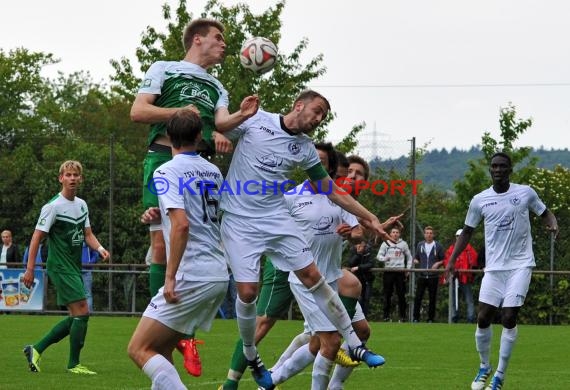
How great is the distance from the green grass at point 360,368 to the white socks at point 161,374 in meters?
3.52

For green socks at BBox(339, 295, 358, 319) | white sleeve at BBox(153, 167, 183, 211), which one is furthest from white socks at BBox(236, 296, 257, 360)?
white sleeve at BBox(153, 167, 183, 211)

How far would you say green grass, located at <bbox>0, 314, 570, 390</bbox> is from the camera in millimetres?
11383

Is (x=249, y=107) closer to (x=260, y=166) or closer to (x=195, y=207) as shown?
(x=260, y=166)

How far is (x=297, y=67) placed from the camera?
114 ft

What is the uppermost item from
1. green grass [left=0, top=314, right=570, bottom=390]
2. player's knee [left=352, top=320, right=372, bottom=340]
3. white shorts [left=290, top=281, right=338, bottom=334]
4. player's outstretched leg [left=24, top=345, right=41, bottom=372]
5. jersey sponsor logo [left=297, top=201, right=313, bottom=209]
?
jersey sponsor logo [left=297, top=201, right=313, bottom=209]

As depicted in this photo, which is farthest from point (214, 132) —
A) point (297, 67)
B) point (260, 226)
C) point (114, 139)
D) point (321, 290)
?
point (297, 67)

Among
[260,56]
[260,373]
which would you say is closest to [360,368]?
[260,373]

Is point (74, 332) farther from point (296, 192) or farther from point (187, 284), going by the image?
point (187, 284)

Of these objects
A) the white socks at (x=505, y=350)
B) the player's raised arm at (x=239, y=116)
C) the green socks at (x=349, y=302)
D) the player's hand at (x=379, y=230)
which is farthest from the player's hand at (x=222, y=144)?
the white socks at (x=505, y=350)

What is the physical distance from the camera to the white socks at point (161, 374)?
7191 mm

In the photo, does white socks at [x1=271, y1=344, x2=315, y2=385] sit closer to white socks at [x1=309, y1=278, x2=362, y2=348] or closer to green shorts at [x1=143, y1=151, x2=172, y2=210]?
white socks at [x1=309, y1=278, x2=362, y2=348]

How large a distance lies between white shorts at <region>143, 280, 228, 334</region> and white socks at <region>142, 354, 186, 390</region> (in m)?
0.24

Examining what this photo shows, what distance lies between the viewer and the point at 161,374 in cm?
719

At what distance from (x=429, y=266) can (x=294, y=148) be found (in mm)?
15842
